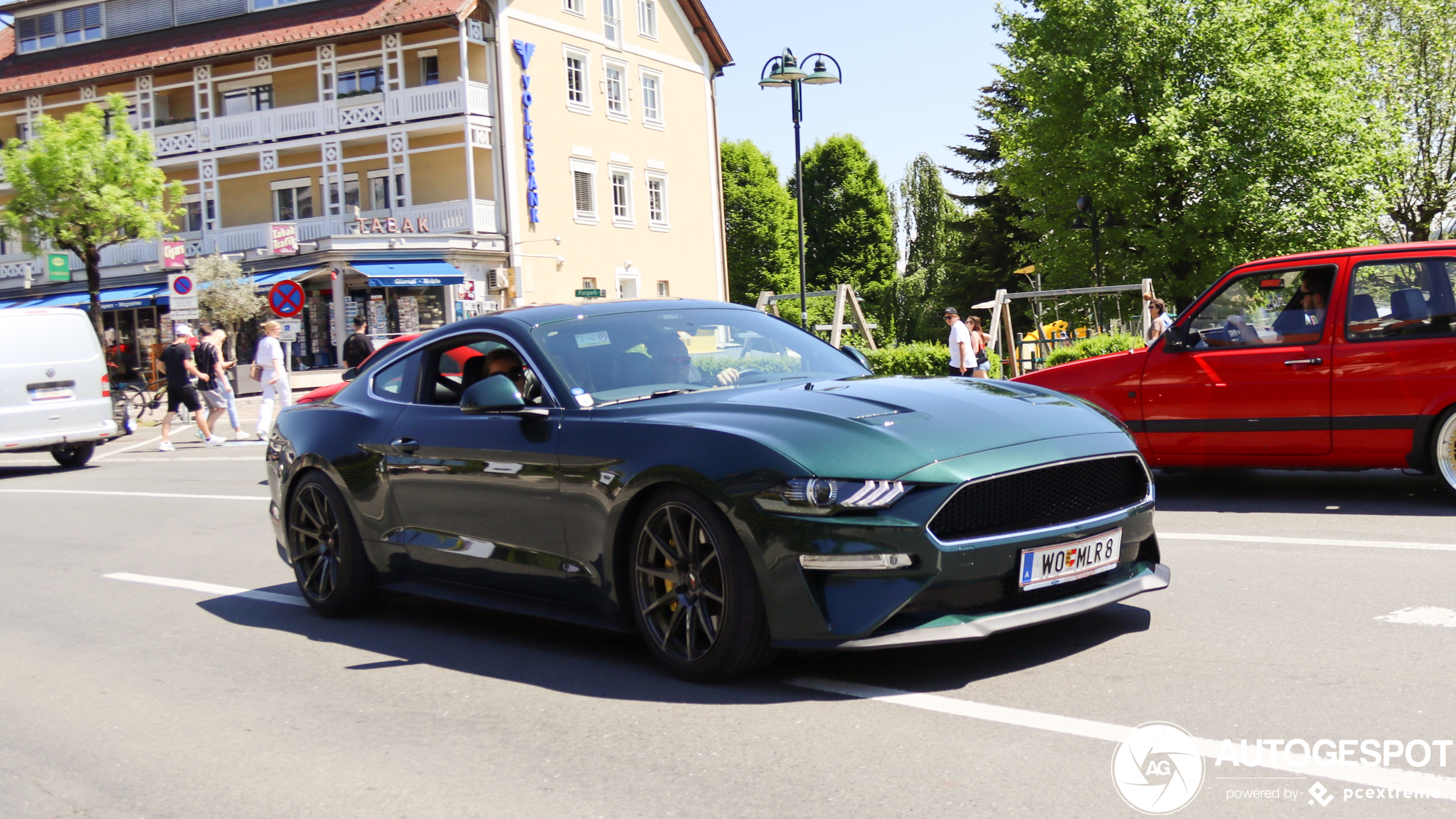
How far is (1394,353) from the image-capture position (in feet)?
27.6

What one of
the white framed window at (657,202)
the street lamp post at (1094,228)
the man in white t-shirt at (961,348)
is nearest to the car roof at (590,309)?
the man in white t-shirt at (961,348)

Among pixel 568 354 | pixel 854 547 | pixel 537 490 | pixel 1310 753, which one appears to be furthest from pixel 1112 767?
pixel 568 354

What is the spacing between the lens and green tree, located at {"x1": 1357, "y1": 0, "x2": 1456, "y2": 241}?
43250 mm

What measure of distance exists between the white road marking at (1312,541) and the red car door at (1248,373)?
1.45 metres

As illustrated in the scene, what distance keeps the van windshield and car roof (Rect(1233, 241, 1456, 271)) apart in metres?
15.1

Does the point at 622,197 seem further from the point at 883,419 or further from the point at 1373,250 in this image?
the point at 883,419

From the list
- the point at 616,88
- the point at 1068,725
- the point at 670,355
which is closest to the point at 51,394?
the point at 670,355

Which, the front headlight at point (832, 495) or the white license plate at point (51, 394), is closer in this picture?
the front headlight at point (832, 495)

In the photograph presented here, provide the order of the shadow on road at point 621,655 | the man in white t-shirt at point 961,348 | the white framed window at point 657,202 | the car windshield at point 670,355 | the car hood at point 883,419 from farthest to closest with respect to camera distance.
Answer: the white framed window at point 657,202 < the man in white t-shirt at point 961,348 < the car windshield at point 670,355 < the shadow on road at point 621,655 < the car hood at point 883,419

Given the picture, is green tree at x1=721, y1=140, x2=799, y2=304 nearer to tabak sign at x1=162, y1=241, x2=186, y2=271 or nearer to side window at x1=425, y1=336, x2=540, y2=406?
tabak sign at x1=162, y1=241, x2=186, y2=271

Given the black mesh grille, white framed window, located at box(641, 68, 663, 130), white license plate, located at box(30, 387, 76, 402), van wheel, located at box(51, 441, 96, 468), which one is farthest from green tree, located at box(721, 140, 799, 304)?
the black mesh grille

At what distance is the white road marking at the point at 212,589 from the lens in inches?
297

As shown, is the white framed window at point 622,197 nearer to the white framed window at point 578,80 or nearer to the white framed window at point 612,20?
the white framed window at point 578,80

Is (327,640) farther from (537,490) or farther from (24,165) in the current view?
(24,165)
